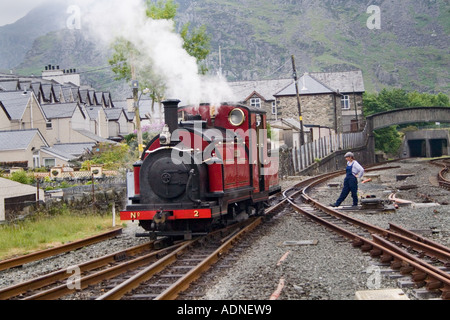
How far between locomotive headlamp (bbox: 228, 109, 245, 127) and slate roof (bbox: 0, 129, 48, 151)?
33.0 metres

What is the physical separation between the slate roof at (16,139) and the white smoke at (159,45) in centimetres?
2707

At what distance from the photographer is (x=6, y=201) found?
1700 cm

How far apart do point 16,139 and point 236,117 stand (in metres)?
34.6

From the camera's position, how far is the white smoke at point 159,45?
1433cm

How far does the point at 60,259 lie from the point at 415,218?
8809 mm

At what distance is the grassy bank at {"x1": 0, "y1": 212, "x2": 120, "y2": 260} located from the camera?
522 inches

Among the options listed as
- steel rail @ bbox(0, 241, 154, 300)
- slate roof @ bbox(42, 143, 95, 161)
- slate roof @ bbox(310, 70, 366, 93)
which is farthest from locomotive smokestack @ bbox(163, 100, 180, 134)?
slate roof @ bbox(310, 70, 366, 93)

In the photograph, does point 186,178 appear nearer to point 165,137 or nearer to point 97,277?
point 165,137

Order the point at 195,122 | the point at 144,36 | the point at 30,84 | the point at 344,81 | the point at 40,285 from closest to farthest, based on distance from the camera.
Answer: the point at 40,285 → the point at 195,122 → the point at 144,36 → the point at 30,84 → the point at 344,81

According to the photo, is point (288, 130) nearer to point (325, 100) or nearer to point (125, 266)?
point (325, 100)

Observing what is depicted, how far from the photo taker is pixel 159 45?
1588 centimetres

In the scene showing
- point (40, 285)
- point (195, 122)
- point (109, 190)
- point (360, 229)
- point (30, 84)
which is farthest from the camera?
point (30, 84)

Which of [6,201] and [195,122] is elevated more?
[195,122]

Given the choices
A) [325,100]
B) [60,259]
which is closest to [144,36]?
[60,259]
